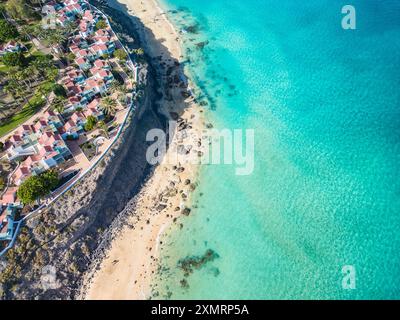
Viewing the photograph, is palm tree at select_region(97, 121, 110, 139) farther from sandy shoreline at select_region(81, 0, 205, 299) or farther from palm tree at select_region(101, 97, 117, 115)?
sandy shoreline at select_region(81, 0, 205, 299)

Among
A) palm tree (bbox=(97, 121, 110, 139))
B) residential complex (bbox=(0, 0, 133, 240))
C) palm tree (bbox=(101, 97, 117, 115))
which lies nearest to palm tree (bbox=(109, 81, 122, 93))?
residential complex (bbox=(0, 0, 133, 240))

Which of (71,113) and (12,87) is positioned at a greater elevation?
(12,87)

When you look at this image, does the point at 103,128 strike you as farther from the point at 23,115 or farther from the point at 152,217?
the point at 152,217

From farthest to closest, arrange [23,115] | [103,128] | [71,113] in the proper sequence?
[71,113] < [23,115] < [103,128]

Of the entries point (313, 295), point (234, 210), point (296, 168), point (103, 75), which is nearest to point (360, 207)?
point (296, 168)

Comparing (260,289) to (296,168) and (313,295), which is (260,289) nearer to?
(313,295)

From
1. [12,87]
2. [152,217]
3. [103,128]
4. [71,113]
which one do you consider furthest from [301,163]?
[12,87]
